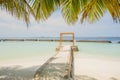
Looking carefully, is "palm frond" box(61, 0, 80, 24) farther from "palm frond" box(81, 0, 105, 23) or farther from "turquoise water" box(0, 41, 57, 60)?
"turquoise water" box(0, 41, 57, 60)

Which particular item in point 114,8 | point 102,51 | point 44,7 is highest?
point 44,7

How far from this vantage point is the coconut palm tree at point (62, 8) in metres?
3.68

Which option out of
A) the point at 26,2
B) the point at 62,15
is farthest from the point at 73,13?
the point at 26,2

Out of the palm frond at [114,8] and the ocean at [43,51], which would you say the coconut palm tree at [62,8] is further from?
the ocean at [43,51]

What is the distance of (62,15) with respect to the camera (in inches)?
177

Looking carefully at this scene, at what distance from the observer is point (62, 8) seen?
4.36 m

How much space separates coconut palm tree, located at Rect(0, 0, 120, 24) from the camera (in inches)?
145

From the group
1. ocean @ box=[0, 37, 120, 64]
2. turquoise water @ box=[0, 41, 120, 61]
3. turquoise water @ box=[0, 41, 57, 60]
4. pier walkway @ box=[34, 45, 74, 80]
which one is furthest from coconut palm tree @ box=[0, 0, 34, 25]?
turquoise water @ box=[0, 41, 57, 60]

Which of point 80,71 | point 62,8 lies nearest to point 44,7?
point 62,8

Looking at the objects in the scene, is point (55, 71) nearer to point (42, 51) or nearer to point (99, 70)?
point (99, 70)

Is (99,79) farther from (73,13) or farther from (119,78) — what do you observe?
(73,13)

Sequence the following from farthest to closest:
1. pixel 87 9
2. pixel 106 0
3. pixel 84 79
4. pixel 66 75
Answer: pixel 84 79 < pixel 66 75 < pixel 87 9 < pixel 106 0

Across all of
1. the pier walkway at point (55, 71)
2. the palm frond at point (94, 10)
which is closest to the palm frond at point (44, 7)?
the palm frond at point (94, 10)

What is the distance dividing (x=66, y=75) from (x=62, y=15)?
1371mm
